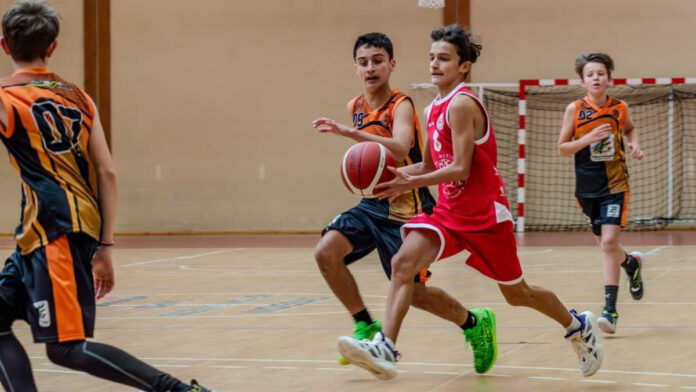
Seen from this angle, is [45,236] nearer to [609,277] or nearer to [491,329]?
[491,329]

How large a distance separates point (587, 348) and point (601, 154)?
6.70 feet

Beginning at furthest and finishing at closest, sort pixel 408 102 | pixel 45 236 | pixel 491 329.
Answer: pixel 408 102, pixel 491 329, pixel 45 236

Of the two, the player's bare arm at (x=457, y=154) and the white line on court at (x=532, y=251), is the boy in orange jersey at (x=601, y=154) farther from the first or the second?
the white line on court at (x=532, y=251)

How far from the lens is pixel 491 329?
4340 mm

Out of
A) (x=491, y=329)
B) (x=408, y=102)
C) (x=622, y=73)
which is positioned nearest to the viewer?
(x=491, y=329)

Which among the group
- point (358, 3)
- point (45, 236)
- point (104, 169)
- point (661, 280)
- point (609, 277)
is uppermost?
point (358, 3)

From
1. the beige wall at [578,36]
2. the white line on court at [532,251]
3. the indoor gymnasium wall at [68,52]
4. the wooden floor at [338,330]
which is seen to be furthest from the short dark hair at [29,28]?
the indoor gymnasium wall at [68,52]

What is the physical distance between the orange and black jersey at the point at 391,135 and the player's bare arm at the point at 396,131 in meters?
0.04

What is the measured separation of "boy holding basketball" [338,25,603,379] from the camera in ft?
12.9

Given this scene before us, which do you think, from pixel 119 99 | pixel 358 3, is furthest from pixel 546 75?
pixel 119 99

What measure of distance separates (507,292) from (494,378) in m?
0.37

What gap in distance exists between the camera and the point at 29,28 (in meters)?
2.90

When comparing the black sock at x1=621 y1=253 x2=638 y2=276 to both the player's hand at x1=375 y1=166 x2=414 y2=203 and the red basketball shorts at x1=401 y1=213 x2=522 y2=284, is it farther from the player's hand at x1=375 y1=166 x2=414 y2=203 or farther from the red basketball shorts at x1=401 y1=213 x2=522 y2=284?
the player's hand at x1=375 y1=166 x2=414 y2=203

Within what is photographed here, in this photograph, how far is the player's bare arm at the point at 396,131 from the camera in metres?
4.18
